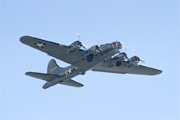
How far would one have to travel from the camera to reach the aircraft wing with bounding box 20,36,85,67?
140 ft

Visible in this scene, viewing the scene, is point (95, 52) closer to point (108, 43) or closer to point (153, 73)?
point (108, 43)

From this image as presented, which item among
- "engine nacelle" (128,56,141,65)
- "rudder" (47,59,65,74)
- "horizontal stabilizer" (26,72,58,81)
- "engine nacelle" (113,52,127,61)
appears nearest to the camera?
"horizontal stabilizer" (26,72,58,81)

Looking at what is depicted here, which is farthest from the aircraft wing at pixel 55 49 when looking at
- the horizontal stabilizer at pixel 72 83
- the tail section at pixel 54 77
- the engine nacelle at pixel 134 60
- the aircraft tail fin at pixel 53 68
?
the engine nacelle at pixel 134 60

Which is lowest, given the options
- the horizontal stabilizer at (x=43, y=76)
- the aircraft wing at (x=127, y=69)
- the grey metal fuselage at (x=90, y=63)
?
the horizontal stabilizer at (x=43, y=76)

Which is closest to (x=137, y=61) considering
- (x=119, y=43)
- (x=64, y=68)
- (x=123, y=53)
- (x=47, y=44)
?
(x=123, y=53)

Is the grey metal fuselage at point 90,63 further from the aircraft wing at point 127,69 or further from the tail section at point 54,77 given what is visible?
the aircraft wing at point 127,69

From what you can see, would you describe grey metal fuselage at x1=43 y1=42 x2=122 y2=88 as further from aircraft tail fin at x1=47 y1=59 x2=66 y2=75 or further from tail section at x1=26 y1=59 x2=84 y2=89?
aircraft tail fin at x1=47 y1=59 x2=66 y2=75

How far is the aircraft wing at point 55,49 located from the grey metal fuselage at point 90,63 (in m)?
1.17

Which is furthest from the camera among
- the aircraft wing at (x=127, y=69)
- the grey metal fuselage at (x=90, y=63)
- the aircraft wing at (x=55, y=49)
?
the aircraft wing at (x=127, y=69)

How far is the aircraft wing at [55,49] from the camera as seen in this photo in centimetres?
4269

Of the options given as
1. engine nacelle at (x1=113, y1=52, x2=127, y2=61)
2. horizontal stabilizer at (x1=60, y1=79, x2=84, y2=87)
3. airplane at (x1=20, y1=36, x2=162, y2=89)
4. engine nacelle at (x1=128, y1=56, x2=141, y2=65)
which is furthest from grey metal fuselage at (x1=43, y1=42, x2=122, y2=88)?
engine nacelle at (x1=128, y1=56, x2=141, y2=65)

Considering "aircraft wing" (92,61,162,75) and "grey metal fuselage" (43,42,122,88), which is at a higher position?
"aircraft wing" (92,61,162,75)

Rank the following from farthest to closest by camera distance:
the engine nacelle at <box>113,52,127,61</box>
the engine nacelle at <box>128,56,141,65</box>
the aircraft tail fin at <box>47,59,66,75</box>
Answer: the aircraft tail fin at <box>47,59,66,75</box>
the engine nacelle at <box>128,56,141,65</box>
the engine nacelle at <box>113,52,127,61</box>

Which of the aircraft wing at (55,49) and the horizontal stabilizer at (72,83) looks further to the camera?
the horizontal stabilizer at (72,83)
